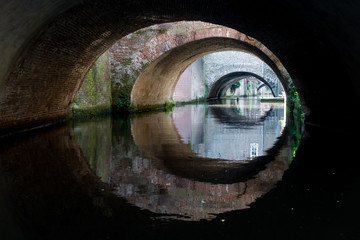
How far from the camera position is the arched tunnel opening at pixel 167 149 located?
7.24 ft

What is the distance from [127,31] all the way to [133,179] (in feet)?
18.8

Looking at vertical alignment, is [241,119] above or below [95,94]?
below

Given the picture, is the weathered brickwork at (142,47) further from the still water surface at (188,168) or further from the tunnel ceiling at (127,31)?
the still water surface at (188,168)

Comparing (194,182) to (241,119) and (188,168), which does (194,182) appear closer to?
(188,168)

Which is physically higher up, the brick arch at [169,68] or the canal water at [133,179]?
the brick arch at [169,68]

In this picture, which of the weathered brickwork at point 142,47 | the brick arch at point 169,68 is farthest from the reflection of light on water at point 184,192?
the weathered brickwork at point 142,47

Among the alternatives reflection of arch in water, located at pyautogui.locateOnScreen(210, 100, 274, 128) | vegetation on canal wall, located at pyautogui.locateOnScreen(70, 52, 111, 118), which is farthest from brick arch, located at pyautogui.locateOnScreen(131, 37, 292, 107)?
reflection of arch in water, located at pyautogui.locateOnScreen(210, 100, 274, 128)

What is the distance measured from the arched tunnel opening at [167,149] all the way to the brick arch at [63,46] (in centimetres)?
3

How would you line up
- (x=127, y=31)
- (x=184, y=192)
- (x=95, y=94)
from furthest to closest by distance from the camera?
(x=95, y=94)
(x=127, y=31)
(x=184, y=192)

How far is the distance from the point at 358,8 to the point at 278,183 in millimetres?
1918

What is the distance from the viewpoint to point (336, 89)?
5.88 metres

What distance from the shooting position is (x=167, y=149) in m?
4.85

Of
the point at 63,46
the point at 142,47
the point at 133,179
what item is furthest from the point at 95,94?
the point at 133,179

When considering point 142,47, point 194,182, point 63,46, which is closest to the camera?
point 194,182
